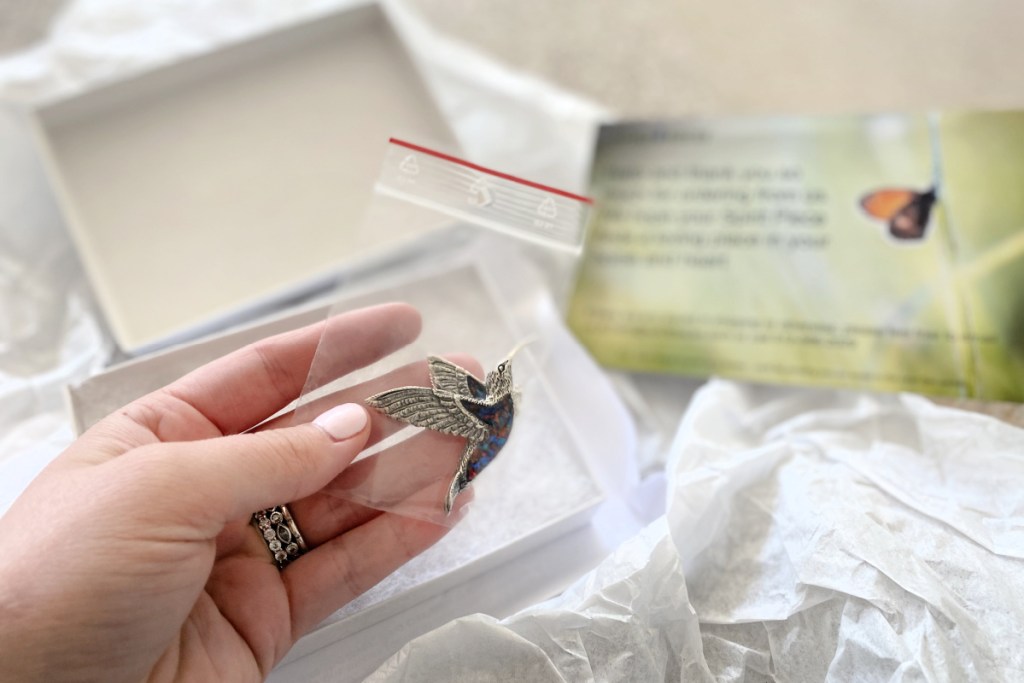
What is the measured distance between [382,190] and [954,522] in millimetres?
569

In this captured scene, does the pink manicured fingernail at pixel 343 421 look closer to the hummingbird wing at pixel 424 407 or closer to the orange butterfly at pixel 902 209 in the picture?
the hummingbird wing at pixel 424 407

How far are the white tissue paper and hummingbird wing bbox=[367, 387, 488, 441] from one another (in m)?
0.16

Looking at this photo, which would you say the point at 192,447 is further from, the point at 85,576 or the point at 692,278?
the point at 692,278

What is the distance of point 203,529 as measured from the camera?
50cm

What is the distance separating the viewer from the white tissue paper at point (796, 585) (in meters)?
0.59

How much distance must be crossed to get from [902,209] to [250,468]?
2.46 feet

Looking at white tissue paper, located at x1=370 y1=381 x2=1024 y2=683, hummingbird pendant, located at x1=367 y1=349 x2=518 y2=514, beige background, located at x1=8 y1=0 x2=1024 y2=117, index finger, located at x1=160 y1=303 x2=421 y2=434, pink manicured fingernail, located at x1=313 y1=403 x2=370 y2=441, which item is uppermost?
beige background, located at x1=8 y1=0 x2=1024 y2=117

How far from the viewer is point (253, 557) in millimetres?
615

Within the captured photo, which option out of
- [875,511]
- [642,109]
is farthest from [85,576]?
[642,109]

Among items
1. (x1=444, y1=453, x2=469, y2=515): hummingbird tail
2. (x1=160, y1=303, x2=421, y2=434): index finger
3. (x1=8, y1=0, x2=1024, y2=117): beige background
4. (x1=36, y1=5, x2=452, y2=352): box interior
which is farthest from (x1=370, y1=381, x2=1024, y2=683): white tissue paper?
(x1=8, y1=0, x2=1024, y2=117): beige background

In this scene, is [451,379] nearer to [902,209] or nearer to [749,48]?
[902,209]

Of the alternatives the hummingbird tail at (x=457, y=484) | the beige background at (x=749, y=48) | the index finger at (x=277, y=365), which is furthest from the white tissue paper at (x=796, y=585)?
the beige background at (x=749, y=48)

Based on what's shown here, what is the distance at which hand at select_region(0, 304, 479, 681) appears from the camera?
474 millimetres

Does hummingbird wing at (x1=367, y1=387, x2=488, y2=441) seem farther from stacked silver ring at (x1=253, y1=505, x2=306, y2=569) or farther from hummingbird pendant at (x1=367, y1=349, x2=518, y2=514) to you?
stacked silver ring at (x1=253, y1=505, x2=306, y2=569)
